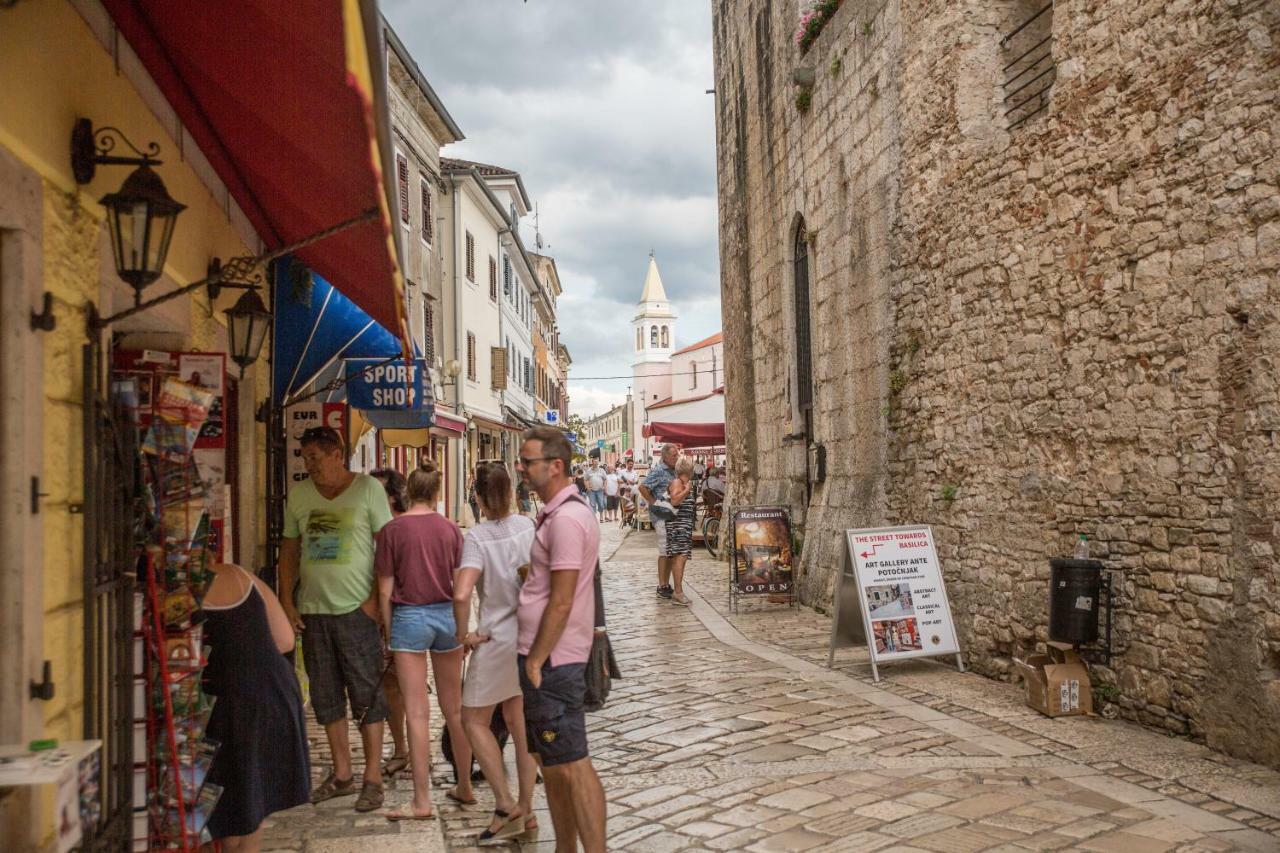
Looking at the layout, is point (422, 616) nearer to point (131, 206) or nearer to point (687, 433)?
point (131, 206)

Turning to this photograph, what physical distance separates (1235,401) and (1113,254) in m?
1.34

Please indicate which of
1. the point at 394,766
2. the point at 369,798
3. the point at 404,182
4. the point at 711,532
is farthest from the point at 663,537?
the point at 404,182

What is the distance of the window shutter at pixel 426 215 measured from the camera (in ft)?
81.3

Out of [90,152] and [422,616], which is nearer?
[90,152]

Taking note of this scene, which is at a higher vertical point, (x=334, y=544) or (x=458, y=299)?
(x=458, y=299)

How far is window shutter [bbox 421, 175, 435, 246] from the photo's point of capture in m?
24.8

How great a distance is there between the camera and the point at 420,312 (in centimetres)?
2383

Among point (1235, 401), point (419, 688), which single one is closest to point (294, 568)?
point (419, 688)

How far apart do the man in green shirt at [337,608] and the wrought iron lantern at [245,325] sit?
79 centimetres

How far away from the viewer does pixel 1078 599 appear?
668cm

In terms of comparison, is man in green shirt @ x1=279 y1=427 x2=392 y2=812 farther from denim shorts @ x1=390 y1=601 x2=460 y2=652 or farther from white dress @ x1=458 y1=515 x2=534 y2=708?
white dress @ x1=458 y1=515 x2=534 y2=708

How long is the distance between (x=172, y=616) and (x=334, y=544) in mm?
1547

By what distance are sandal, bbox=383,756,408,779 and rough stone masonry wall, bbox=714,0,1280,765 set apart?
4165mm

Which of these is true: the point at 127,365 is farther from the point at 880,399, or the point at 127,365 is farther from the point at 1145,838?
the point at 880,399
